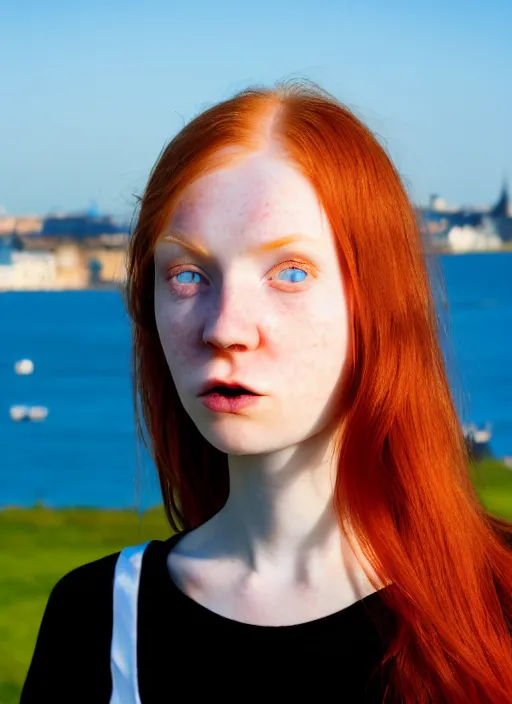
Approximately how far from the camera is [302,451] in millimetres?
1585

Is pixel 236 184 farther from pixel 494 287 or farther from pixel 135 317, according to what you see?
pixel 494 287

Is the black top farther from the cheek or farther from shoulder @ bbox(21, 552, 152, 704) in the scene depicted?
the cheek

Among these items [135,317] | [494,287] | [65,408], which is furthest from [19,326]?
[135,317]

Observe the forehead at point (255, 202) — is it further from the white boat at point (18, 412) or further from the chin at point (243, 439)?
the white boat at point (18, 412)

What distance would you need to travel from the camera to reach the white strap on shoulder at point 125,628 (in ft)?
5.26

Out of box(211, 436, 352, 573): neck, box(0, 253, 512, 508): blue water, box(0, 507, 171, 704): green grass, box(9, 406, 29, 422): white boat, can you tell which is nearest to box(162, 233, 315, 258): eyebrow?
box(211, 436, 352, 573): neck

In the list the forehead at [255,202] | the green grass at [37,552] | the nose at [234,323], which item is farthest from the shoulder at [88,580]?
the green grass at [37,552]

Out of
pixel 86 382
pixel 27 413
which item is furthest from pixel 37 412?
pixel 86 382

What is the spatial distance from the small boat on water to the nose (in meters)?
8.16

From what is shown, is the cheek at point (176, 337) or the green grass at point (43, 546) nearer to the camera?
the cheek at point (176, 337)

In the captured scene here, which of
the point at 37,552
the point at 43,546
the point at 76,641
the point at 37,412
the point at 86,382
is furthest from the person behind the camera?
the point at 86,382

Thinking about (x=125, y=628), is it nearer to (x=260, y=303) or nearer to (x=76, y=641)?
(x=76, y=641)

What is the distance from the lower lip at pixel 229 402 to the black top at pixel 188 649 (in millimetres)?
321

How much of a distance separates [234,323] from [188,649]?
0.50m
